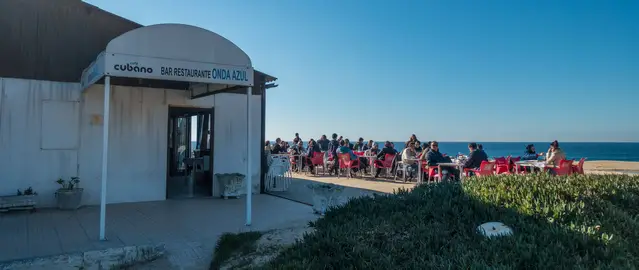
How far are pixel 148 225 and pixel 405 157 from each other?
7.28 meters

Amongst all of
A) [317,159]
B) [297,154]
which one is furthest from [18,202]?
[297,154]

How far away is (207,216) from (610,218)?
199 inches

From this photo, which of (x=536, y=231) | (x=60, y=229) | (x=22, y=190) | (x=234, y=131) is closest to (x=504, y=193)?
(x=536, y=231)

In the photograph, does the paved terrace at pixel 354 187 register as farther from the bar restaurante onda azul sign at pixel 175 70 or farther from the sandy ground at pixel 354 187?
the bar restaurante onda azul sign at pixel 175 70

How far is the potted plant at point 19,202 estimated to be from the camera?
20.5 ft

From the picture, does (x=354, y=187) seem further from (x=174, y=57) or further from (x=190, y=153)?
(x=174, y=57)

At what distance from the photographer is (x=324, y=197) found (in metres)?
6.33

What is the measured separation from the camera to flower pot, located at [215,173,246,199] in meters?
8.03

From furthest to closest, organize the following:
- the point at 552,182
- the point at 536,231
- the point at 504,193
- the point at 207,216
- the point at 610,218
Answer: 1. the point at 207,216
2. the point at 552,182
3. the point at 504,193
4. the point at 610,218
5. the point at 536,231

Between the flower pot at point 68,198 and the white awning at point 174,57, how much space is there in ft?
6.51

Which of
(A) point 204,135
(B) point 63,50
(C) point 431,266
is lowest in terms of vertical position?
(C) point 431,266

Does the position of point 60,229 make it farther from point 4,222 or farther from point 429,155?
point 429,155

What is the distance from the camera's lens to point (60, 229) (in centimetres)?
530

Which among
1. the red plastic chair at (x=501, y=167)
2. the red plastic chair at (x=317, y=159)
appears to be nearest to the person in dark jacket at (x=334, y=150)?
the red plastic chair at (x=317, y=159)
